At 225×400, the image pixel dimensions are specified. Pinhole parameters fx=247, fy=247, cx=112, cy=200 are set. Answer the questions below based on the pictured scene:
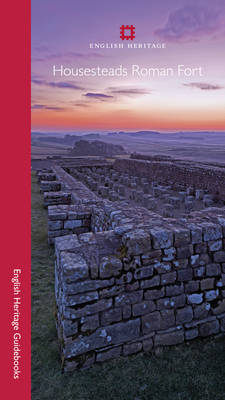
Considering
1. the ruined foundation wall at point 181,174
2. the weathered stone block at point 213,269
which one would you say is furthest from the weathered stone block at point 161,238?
the ruined foundation wall at point 181,174

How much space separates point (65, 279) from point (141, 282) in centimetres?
109

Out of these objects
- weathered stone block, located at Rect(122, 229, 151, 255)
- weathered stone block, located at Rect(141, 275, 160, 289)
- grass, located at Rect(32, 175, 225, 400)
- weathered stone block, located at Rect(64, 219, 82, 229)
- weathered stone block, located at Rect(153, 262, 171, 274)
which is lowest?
grass, located at Rect(32, 175, 225, 400)

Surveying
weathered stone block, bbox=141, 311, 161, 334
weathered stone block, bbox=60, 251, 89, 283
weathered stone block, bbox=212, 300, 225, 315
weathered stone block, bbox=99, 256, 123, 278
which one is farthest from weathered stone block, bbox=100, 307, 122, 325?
weathered stone block, bbox=212, 300, 225, 315

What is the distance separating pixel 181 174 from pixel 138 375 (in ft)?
54.4

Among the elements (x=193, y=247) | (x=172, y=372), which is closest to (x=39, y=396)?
(x=172, y=372)

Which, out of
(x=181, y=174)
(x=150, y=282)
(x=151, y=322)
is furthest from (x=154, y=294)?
(x=181, y=174)

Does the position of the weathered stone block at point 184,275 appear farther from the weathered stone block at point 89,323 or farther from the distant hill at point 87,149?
the distant hill at point 87,149

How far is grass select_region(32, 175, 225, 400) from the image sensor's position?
298cm

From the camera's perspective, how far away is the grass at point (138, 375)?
2982mm

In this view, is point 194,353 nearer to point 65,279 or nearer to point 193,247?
point 193,247

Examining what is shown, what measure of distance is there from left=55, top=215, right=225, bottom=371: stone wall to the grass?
0.51 ft

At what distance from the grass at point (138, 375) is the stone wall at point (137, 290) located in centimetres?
16

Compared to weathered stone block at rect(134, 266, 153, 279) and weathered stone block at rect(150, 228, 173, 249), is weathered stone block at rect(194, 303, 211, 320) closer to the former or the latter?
weathered stone block at rect(134, 266, 153, 279)

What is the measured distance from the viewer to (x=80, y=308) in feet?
10.5
